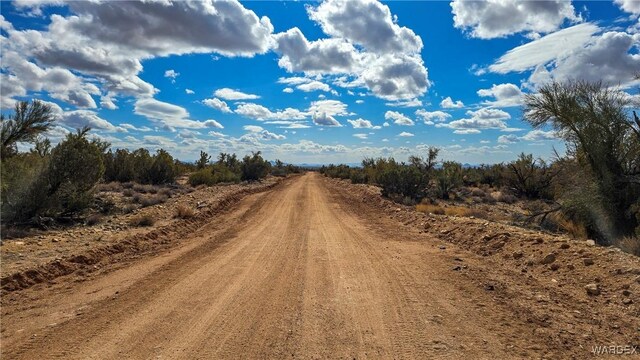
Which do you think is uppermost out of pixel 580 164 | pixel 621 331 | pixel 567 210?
pixel 580 164

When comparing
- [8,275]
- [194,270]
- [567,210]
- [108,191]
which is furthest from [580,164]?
[108,191]

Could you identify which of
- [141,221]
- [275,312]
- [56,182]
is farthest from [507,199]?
[56,182]

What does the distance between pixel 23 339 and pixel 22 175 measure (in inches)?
372

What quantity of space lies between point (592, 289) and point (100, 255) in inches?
401

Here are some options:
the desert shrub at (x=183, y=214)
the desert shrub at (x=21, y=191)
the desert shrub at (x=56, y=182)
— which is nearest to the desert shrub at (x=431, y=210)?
the desert shrub at (x=183, y=214)

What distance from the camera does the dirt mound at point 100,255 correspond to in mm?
7559

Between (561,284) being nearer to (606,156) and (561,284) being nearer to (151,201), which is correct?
(606,156)

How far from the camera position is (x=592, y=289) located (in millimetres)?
6781

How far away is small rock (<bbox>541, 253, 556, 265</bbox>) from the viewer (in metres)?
8.52

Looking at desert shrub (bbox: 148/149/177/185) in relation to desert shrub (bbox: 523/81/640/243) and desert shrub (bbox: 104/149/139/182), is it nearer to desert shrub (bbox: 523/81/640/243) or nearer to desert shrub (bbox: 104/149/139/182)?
desert shrub (bbox: 104/149/139/182)

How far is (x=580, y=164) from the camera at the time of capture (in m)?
13.3

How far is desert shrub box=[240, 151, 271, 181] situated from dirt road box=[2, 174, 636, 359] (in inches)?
1443

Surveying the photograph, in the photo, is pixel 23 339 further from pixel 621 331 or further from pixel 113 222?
pixel 113 222

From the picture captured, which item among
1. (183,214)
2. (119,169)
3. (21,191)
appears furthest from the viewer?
(119,169)
